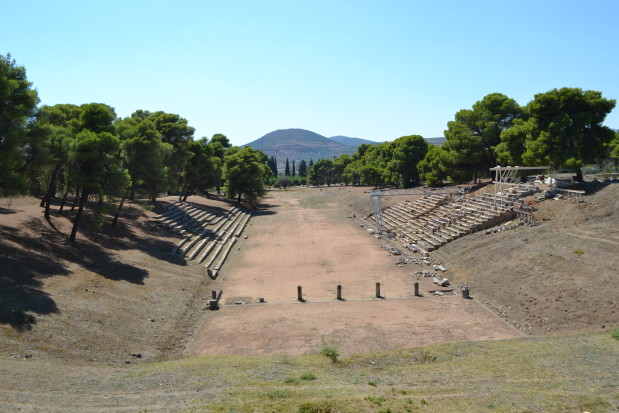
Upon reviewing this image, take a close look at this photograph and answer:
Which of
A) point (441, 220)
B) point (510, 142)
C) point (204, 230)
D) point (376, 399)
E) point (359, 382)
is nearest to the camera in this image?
point (376, 399)

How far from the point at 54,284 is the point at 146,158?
17713 millimetres

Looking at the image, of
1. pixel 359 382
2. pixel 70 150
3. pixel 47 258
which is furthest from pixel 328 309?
pixel 70 150

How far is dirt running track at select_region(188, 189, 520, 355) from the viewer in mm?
17531

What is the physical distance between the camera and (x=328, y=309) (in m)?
21.8

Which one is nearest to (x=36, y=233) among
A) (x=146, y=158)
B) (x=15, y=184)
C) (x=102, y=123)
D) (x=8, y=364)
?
(x=15, y=184)

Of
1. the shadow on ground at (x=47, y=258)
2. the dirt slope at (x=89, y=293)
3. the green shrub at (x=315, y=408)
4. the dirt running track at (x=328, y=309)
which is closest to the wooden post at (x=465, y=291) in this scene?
the dirt running track at (x=328, y=309)

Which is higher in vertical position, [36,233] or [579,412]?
[36,233]

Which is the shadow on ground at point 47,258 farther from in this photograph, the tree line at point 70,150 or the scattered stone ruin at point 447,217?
the scattered stone ruin at point 447,217

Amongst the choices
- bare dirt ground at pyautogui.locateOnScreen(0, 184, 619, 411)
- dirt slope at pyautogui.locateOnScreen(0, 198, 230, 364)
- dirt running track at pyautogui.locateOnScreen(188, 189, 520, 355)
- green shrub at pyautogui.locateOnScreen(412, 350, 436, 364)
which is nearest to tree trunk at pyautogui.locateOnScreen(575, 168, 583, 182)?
bare dirt ground at pyautogui.locateOnScreen(0, 184, 619, 411)

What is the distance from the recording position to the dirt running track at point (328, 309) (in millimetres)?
17531

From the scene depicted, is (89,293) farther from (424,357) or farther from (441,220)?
(441,220)

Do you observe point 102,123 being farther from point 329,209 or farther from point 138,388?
point 329,209

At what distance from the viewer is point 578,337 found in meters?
15.3

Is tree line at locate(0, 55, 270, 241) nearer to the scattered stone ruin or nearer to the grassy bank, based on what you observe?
the grassy bank
